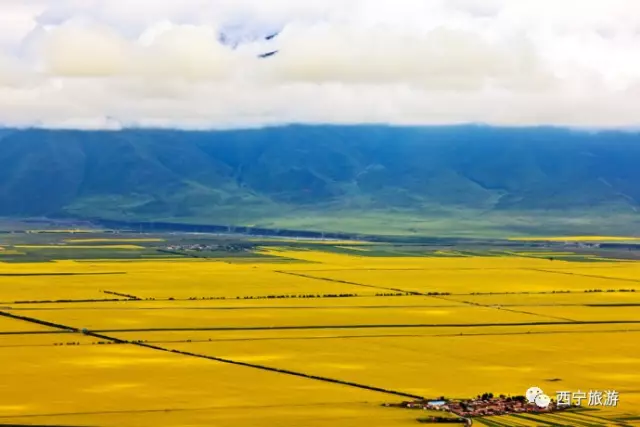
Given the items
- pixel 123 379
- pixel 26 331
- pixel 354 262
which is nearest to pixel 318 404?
pixel 123 379

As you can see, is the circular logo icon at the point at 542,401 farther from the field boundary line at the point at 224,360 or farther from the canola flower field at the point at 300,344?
the field boundary line at the point at 224,360

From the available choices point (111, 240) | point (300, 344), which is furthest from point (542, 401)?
point (111, 240)

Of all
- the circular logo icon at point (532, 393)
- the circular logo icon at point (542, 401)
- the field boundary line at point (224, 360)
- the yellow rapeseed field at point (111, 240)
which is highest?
the yellow rapeseed field at point (111, 240)

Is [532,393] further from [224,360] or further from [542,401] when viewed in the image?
[224,360]

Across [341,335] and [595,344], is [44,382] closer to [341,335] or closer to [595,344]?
[341,335]

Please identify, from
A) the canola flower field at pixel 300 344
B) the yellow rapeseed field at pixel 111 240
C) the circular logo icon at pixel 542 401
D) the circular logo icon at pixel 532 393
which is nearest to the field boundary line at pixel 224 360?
the canola flower field at pixel 300 344
